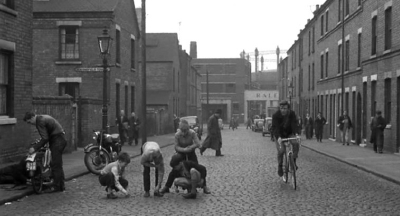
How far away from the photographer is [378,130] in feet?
78.3

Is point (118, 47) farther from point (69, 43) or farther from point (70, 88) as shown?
point (70, 88)

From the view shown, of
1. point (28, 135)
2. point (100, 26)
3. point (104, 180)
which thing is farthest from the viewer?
point (100, 26)

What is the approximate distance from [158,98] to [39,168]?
1702 inches

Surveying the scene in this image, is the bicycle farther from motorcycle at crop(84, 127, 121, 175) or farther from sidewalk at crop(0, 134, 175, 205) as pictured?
sidewalk at crop(0, 134, 175, 205)

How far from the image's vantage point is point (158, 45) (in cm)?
5922

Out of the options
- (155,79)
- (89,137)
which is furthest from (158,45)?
(89,137)

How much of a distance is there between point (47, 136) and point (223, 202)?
12.8 ft

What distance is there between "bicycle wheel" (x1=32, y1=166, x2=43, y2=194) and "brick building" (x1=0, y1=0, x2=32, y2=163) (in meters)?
5.10

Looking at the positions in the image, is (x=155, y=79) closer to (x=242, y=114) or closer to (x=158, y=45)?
(x=158, y=45)

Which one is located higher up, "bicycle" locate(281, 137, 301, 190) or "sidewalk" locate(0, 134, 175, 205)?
"bicycle" locate(281, 137, 301, 190)

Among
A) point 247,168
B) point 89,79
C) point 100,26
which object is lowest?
point 247,168

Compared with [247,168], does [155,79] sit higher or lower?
higher

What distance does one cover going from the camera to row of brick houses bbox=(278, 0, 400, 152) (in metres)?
24.1

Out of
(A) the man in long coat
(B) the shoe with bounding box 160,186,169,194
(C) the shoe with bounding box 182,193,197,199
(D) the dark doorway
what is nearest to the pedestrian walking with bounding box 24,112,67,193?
(B) the shoe with bounding box 160,186,169,194
